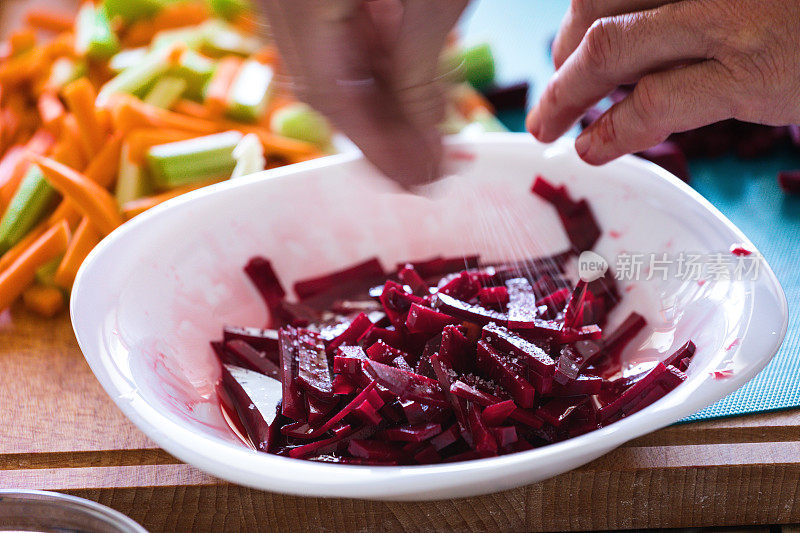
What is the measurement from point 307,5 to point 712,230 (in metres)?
1.02

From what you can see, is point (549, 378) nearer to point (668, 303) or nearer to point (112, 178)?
point (668, 303)

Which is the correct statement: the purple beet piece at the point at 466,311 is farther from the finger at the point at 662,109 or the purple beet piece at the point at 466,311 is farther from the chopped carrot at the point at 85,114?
the chopped carrot at the point at 85,114

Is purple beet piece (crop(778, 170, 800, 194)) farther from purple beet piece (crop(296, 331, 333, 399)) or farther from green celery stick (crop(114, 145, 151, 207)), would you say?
green celery stick (crop(114, 145, 151, 207))

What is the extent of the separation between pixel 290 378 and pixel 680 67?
96cm

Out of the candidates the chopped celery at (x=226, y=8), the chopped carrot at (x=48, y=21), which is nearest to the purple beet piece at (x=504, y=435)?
the chopped celery at (x=226, y=8)

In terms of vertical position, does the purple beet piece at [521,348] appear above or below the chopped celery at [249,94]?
above

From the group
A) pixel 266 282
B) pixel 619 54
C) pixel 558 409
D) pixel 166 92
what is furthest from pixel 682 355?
pixel 166 92

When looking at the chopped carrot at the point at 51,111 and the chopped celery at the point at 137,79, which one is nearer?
the chopped carrot at the point at 51,111

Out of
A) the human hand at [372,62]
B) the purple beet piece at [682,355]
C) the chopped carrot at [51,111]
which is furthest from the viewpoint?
the chopped carrot at [51,111]

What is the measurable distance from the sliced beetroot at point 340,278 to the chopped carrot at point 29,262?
716 mm

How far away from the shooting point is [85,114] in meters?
2.46

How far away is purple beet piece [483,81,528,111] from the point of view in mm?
2934

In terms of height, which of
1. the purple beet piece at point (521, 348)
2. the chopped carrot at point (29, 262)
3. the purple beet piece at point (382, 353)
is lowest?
the chopped carrot at point (29, 262)

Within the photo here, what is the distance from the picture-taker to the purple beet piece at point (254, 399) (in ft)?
4.98
